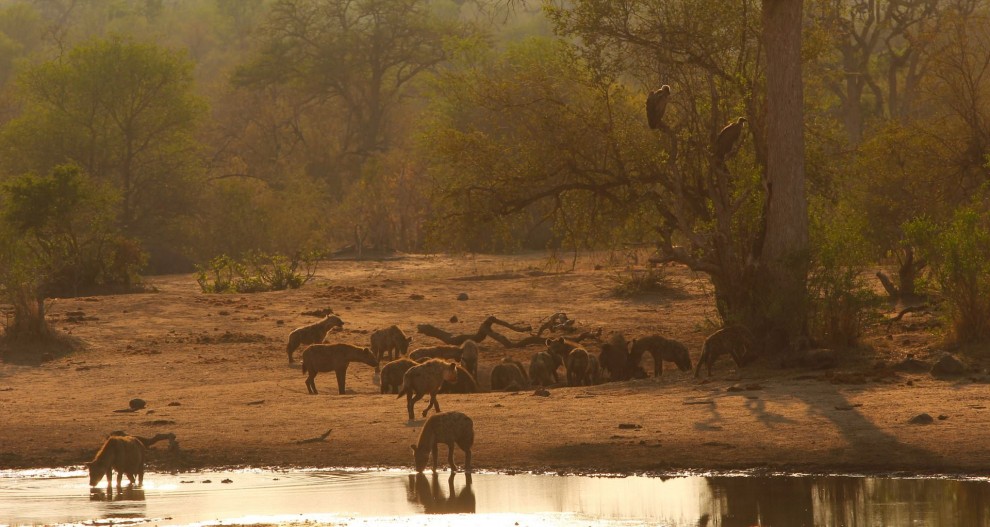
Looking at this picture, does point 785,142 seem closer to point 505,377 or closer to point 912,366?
point 912,366

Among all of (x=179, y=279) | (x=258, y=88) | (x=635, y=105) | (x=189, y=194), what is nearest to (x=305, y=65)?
(x=258, y=88)

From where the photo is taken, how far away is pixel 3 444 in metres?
13.2

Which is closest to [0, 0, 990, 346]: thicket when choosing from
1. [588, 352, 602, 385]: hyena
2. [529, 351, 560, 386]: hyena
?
[588, 352, 602, 385]: hyena

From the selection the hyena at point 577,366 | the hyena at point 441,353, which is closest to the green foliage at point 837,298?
the hyena at point 577,366

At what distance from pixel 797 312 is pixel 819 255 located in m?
0.76

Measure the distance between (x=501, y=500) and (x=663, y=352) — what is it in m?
6.64

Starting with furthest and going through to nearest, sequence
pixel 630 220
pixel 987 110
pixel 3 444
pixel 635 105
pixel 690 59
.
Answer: pixel 987 110
pixel 635 105
pixel 630 220
pixel 690 59
pixel 3 444

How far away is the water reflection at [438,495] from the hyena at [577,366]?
4866mm

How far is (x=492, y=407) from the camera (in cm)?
1426

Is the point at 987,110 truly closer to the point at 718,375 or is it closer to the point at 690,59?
the point at 690,59

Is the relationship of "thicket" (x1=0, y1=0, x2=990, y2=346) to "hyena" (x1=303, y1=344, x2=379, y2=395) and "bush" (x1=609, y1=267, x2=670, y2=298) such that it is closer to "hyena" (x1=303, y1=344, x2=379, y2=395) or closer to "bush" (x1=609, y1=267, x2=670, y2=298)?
"bush" (x1=609, y1=267, x2=670, y2=298)

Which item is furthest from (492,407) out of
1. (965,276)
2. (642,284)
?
(642,284)

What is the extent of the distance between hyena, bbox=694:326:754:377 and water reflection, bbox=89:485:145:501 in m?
6.86

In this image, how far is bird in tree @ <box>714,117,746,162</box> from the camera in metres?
15.8
